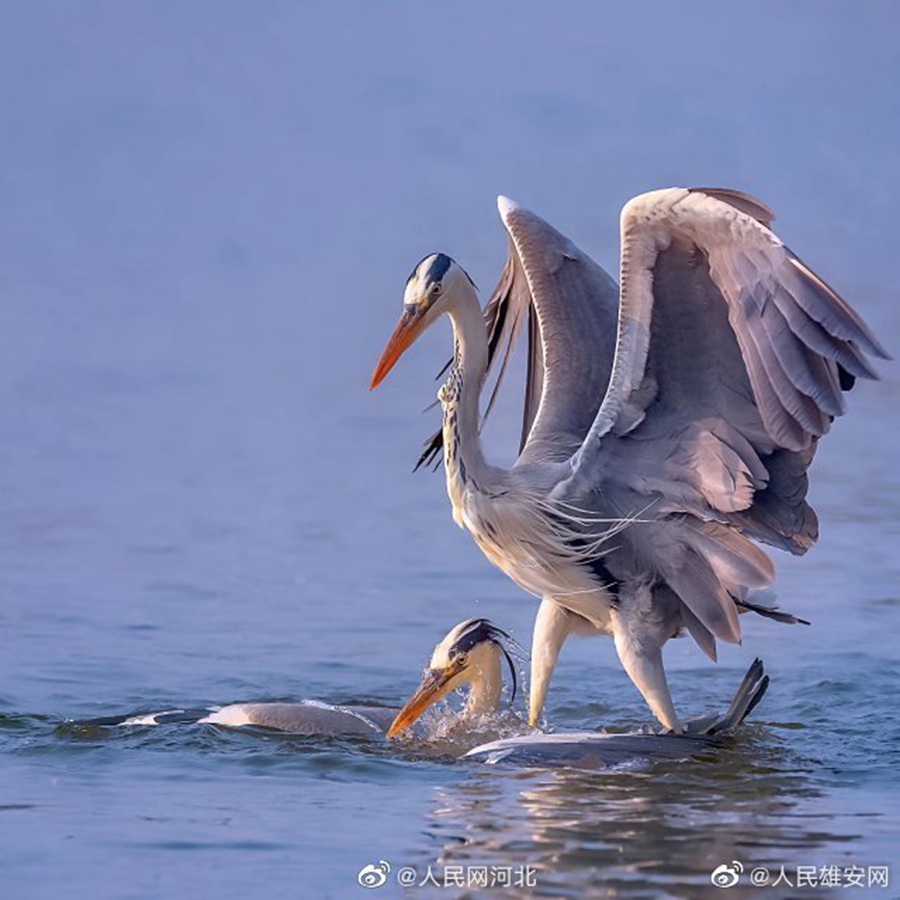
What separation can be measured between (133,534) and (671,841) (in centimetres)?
541

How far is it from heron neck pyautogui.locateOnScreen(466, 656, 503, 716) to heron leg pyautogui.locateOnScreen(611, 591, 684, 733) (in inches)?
24.4

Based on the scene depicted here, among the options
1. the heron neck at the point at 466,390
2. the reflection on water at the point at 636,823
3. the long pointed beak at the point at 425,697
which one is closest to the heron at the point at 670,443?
the heron neck at the point at 466,390

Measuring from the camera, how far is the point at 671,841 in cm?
637

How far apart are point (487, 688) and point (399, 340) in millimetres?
1394

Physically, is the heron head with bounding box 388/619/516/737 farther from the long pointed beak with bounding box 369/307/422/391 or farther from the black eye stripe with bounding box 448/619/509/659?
the long pointed beak with bounding box 369/307/422/391

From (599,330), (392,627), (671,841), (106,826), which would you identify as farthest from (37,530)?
(671,841)

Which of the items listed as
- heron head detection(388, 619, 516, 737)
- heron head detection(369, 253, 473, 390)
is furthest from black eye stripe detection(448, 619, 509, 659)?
heron head detection(369, 253, 473, 390)

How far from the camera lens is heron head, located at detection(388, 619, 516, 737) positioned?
27.5ft

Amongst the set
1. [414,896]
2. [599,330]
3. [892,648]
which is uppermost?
[599,330]

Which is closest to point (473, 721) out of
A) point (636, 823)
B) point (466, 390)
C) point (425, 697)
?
point (425, 697)

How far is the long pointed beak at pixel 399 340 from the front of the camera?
7898 millimetres

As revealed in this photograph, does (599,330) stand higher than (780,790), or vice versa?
(599,330)

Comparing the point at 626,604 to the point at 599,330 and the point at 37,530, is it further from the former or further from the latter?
the point at 37,530

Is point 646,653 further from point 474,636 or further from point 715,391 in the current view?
point 715,391
